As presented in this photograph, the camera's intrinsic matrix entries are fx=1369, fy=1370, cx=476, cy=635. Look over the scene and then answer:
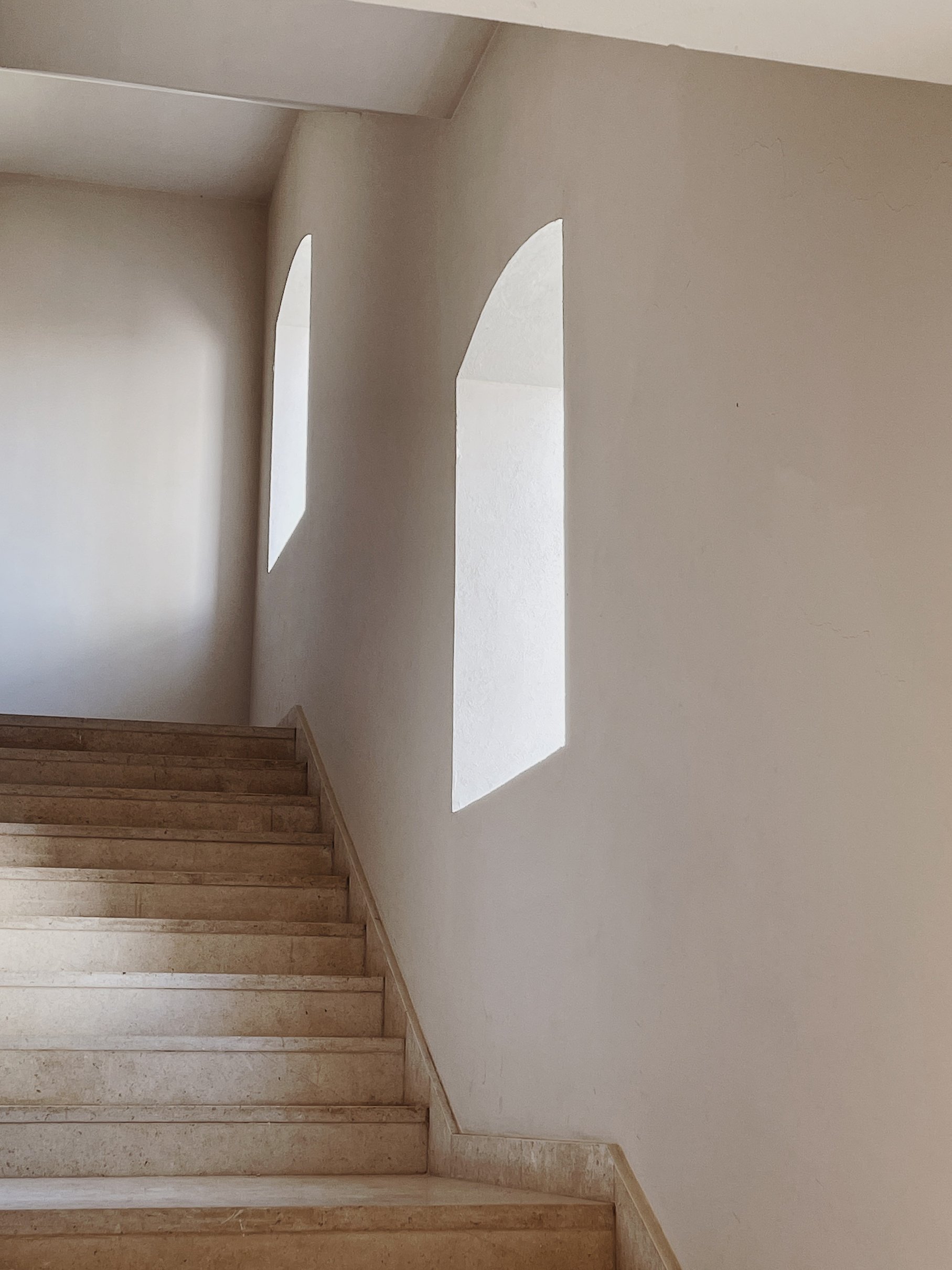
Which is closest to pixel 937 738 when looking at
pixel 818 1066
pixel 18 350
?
pixel 818 1066

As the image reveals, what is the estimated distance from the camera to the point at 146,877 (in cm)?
482

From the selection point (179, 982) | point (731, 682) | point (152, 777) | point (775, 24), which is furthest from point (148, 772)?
point (775, 24)

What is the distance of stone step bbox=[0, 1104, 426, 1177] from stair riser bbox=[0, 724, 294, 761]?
9.29 feet

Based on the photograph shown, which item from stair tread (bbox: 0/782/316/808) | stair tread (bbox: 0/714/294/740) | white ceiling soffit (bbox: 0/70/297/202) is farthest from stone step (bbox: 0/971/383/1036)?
white ceiling soffit (bbox: 0/70/297/202)

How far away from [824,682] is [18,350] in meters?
7.64

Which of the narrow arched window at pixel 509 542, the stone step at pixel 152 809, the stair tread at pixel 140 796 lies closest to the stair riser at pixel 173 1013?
the narrow arched window at pixel 509 542

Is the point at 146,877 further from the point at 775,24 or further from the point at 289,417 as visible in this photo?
the point at 775,24

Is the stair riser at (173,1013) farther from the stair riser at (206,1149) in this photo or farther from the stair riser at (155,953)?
the stair riser at (206,1149)

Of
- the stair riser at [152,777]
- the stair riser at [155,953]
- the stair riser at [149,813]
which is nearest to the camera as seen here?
the stair riser at [155,953]

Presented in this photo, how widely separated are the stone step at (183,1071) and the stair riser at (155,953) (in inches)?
19.0

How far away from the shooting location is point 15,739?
6.25 meters

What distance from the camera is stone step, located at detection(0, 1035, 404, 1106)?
3736 millimetres

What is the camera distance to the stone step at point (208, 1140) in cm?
347

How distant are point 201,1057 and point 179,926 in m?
0.75
